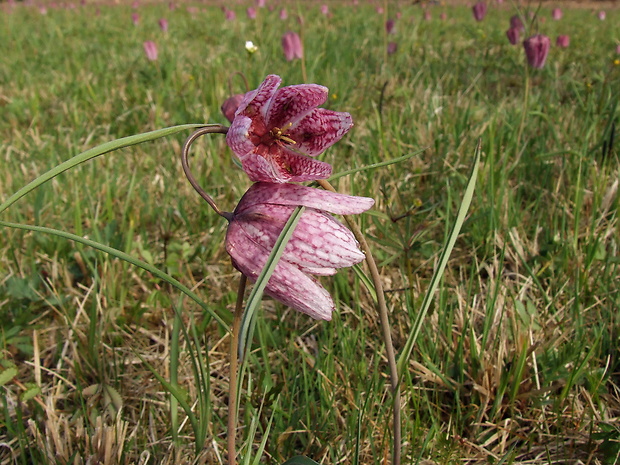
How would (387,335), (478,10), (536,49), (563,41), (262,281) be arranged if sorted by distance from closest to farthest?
(262,281) → (387,335) → (536,49) → (563,41) → (478,10)

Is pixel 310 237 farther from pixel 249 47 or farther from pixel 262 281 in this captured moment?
pixel 249 47

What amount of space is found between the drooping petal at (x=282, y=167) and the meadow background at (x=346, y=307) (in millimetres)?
301

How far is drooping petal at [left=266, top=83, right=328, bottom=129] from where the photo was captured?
70cm

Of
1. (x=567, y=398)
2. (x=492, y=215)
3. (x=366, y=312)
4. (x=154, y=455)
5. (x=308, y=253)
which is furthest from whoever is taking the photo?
(x=492, y=215)

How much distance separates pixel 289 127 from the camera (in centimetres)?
73

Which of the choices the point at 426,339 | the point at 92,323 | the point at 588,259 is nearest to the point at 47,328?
the point at 92,323

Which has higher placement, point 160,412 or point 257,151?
point 257,151

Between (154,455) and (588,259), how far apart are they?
3.61 feet

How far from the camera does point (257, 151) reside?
72 centimetres

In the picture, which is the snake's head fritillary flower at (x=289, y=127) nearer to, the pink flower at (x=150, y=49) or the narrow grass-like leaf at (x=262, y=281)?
the narrow grass-like leaf at (x=262, y=281)

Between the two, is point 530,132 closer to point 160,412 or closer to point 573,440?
point 573,440

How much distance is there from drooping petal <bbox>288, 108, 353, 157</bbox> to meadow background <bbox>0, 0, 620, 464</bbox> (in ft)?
0.95

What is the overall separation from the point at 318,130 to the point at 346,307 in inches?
26.5

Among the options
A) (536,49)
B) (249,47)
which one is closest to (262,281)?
(249,47)
